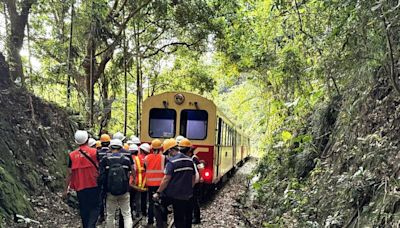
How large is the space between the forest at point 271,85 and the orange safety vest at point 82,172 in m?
1.16

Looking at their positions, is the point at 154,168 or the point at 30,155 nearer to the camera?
the point at 154,168

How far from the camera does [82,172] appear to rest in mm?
6766

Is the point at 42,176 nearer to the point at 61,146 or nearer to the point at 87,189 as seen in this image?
the point at 61,146

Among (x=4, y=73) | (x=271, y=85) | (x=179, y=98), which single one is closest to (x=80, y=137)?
(x=4, y=73)

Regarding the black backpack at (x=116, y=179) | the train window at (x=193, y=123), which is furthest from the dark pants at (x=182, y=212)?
the train window at (x=193, y=123)

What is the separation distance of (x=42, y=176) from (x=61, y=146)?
1.79 m

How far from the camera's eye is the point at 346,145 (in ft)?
22.3

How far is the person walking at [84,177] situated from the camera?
6.78 meters

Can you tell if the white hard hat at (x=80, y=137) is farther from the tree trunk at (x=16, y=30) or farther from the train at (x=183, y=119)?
the train at (x=183, y=119)

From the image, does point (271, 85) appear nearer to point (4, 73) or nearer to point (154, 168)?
point (4, 73)

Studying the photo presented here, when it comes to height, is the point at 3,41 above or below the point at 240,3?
below

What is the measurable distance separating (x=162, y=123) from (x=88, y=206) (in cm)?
571

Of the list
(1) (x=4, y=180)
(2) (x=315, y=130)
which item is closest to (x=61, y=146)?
(1) (x=4, y=180)

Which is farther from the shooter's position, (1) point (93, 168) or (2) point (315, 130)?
(2) point (315, 130)
